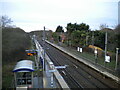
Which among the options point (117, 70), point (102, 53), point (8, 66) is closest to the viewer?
point (8, 66)

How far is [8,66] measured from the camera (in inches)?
384

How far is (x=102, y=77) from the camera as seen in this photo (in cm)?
1010

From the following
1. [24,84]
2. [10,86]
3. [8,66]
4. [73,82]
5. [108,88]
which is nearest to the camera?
[24,84]

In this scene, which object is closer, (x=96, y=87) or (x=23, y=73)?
(x=23, y=73)

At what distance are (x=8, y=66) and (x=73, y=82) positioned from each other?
438 centimetres

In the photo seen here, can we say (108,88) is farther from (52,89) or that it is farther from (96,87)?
(52,89)

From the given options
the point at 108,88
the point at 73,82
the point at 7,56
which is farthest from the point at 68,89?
the point at 7,56

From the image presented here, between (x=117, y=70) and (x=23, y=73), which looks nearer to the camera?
(x=23, y=73)

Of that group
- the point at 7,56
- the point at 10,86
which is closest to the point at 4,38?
the point at 7,56

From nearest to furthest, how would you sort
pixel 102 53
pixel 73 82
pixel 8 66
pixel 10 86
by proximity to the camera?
pixel 10 86
pixel 73 82
pixel 8 66
pixel 102 53

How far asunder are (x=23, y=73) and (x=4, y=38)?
3451mm

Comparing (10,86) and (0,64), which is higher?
(0,64)

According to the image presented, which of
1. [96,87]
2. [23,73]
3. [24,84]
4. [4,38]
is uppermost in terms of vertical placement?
[4,38]

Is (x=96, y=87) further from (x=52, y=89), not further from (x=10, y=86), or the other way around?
(x=10, y=86)
